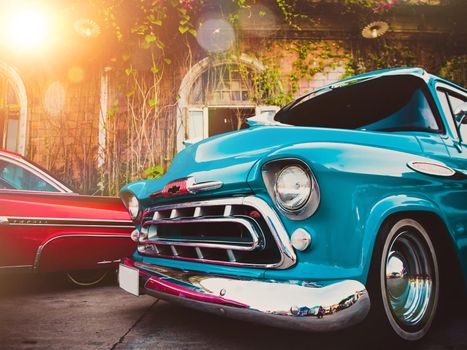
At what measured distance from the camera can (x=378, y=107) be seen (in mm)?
2682

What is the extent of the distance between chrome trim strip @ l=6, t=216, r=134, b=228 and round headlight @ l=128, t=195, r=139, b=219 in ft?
2.61

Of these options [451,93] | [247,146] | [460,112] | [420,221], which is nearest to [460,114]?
[460,112]

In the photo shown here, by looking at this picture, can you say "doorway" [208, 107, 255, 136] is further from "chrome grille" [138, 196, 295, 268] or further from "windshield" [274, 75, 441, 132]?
"chrome grille" [138, 196, 295, 268]

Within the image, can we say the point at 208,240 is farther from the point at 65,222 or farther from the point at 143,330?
the point at 65,222

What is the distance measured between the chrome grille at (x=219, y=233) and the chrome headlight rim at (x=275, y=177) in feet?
0.20

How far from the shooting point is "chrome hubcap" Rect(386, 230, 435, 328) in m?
2.02

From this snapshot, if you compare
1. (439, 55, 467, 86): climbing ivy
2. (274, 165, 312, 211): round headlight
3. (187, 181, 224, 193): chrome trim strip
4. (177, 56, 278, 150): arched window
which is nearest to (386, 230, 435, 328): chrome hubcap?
(274, 165, 312, 211): round headlight

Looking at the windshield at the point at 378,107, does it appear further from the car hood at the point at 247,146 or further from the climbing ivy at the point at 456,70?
the climbing ivy at the point at 456,70

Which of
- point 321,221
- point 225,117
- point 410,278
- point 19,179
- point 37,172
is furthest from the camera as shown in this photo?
point 225,117

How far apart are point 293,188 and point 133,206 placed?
1437mm

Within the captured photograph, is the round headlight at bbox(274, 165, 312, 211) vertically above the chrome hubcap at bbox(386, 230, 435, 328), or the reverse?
the round headlight at bbox(274, 165, 312, 211)

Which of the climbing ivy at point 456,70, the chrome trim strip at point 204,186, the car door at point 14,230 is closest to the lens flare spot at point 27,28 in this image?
the car door at point 14,230

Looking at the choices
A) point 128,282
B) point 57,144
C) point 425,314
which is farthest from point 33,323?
point 57,144

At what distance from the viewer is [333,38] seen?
7516mm
